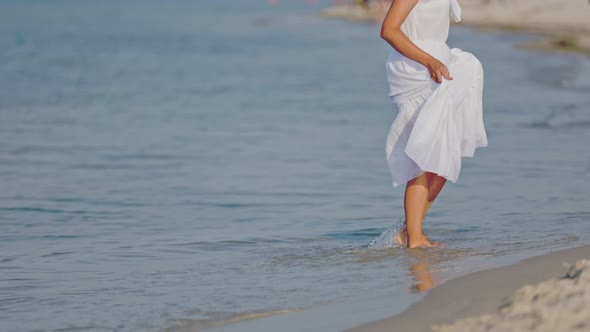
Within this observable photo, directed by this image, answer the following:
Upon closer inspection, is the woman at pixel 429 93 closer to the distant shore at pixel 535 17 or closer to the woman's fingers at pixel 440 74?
the woman's fingers at pixel 440 74

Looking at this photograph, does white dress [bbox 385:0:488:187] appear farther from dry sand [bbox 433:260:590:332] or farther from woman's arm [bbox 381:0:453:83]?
dry sand [bbox 433:260:590:332]

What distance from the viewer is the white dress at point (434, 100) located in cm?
558

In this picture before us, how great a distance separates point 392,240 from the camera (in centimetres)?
617

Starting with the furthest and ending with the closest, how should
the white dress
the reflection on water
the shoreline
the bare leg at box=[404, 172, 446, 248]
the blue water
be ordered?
the bare leg at box=[404, 172, 446, 248]
the white dress
the blue water
the reflection on water
the shoreline

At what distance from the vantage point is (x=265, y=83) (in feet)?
61.2

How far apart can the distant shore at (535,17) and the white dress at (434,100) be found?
1858 cm

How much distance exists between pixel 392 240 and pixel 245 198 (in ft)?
7.97

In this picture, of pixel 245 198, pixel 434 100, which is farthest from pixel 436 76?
pixel 245 198

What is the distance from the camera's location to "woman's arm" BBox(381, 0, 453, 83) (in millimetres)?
5477

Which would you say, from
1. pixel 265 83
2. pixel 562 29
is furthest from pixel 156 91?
pixel 562 29

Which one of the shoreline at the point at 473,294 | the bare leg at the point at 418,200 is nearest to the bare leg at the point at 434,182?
the bare leg at the point at 418,200

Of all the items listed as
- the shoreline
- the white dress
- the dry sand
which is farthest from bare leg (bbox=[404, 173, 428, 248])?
the dry sand

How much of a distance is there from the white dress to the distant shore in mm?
18583

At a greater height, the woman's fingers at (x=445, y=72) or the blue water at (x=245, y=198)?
the woman's fingers at (x=445, y=72)
